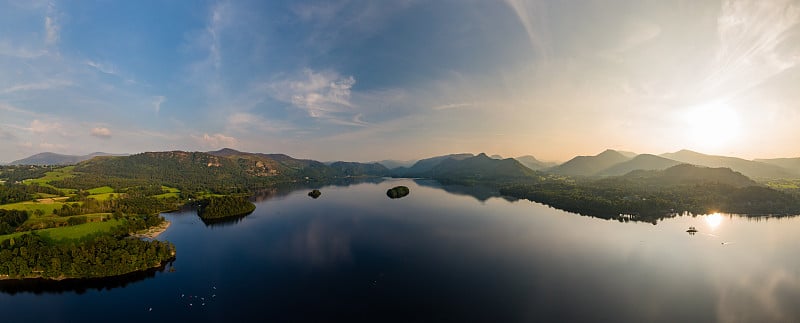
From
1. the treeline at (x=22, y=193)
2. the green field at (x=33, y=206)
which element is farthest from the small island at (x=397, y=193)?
the treeline at (x=22, y=193)

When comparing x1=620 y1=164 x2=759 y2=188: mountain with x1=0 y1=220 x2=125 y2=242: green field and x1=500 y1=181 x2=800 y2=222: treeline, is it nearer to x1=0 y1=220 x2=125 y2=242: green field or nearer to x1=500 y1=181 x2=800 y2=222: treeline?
x1=500 y1=181 x2=800 y2=222: treeline

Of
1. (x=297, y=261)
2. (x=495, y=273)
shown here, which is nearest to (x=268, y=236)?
(x=297, y=261)

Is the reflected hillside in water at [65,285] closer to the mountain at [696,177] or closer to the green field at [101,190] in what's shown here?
the green field at [101,190]

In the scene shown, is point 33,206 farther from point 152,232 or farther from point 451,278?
point 451,278

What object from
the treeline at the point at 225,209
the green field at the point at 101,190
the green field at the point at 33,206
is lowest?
the treeline at the point at 225,209

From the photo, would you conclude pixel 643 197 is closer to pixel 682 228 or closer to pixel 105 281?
pixel 682 228

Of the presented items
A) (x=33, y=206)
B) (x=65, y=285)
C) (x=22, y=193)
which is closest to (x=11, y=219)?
(x=33, y=206)
